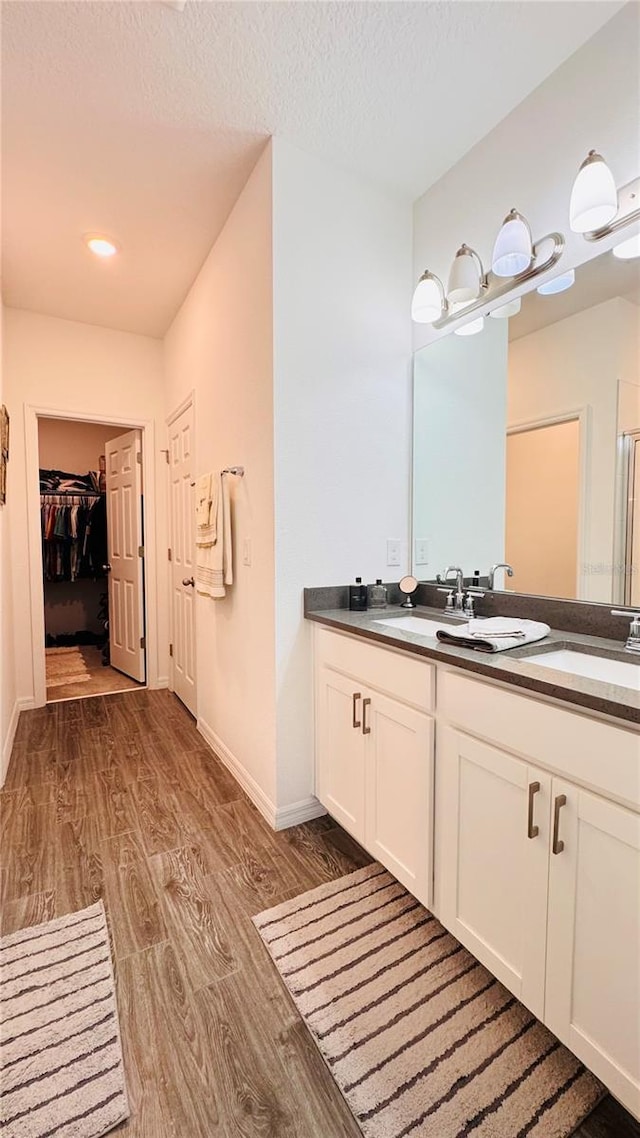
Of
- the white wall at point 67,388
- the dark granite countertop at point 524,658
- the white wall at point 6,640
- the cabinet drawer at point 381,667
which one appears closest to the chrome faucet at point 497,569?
the dark granite countertop at point 524,658

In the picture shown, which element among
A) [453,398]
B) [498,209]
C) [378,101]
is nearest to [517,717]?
[453,398]

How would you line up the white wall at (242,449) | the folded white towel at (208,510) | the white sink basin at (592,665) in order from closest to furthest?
1. the white sink basin at (592,665)
2. the white wall at (242,449)
3. the folded white towel at (208,510)

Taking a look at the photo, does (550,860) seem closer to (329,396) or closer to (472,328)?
(329,396)

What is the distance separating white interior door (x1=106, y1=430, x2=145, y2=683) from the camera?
151 inches

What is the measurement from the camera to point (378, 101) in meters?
1.72

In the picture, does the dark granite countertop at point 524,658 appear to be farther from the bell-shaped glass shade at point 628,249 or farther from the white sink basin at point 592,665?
the bell-shaped glass shade at point 628,249

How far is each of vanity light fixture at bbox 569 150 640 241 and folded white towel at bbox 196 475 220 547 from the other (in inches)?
67.7

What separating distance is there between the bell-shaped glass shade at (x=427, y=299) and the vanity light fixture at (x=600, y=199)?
627mm

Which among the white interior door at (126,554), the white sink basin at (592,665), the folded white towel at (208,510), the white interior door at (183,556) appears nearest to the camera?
the white sink basin at (592,665)

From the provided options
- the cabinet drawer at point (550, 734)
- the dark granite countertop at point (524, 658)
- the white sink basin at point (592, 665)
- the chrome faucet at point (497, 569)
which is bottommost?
the cabinet drawer at point (550, 734)

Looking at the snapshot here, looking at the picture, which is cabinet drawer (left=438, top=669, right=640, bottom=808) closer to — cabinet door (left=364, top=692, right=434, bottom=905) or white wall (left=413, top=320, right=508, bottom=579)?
cabinet door (left=364, top=692, right=434, bottom=905)

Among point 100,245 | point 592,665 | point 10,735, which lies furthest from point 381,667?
point 100,245

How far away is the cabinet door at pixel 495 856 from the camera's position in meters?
1.10

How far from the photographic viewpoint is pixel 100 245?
8.40ft
